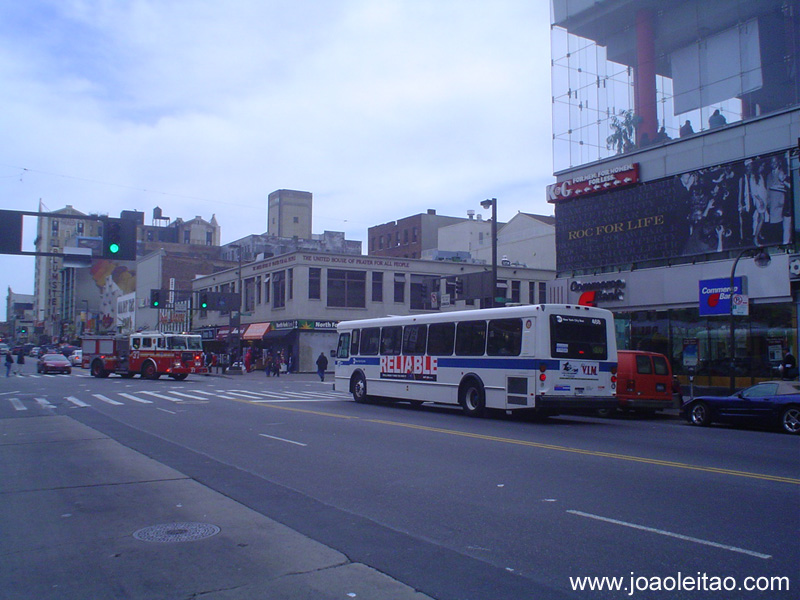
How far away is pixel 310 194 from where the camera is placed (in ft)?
341

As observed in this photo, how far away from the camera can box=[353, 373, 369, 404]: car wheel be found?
24703 mm

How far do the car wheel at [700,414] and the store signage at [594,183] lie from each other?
14359 millimetres

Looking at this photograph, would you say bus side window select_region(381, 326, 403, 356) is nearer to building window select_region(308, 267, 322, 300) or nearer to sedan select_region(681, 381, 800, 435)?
sedan select_region(681, 381, 800, 435)

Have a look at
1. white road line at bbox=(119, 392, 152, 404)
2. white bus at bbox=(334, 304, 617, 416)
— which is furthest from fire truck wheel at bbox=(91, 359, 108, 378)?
white bus at bbox=(334, 304, 617, 416)

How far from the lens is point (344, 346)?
2600 cm

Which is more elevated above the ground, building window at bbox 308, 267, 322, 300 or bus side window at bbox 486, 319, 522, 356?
building window at bbox 308, 267, 322, 300

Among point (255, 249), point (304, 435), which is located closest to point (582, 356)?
point (304, 435)

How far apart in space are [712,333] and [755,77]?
389 inches

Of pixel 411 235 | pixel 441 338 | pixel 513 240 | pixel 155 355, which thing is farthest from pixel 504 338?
pixel 411 235

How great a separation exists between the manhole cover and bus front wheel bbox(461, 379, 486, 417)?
1253 cm

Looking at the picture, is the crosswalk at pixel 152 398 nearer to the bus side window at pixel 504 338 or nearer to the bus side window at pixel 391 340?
the bus side window at pixel 391 340

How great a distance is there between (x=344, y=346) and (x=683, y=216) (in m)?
14.4

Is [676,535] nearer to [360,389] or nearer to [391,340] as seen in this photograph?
[391,340]

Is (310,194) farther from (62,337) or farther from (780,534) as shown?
(780,534)
